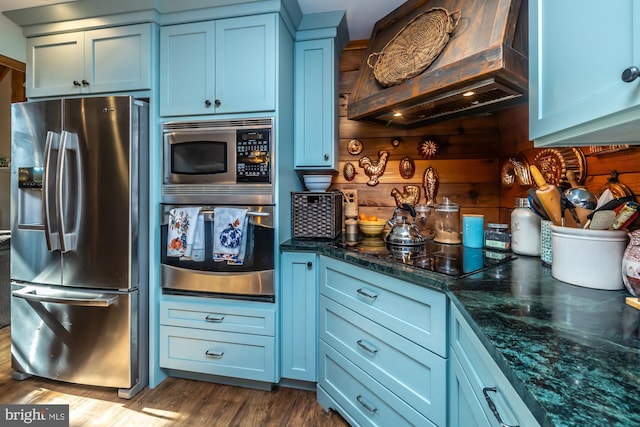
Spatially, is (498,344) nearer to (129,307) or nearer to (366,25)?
(129,307)

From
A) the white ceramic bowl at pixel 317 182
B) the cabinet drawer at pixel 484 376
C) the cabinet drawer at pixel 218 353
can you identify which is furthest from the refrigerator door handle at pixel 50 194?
the cabinet drawer at pixel 484 376

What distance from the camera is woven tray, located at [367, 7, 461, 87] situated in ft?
4.46

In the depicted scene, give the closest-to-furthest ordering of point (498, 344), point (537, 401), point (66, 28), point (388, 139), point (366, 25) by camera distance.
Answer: point (537, 401) → point (498, 344) → point (66, 28) → point (366, 25) → point (388, 139)

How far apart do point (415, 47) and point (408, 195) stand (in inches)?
38.4

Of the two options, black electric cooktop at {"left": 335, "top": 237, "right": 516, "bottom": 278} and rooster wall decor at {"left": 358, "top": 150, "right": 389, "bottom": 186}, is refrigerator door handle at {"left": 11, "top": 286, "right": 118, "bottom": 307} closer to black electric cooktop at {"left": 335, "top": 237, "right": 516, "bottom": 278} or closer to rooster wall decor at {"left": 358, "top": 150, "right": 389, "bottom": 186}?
black electric cooktop at {"left": 335, "top": 237, "right": 516, "bottom": 278}

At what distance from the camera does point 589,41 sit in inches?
27.5

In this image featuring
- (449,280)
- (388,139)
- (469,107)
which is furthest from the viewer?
(388,139)

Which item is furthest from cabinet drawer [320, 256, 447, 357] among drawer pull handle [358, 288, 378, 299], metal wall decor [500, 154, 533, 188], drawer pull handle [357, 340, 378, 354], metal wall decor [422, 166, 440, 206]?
metal wall decor [500, 154, 533, 188]

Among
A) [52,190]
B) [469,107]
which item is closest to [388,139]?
[469,107]

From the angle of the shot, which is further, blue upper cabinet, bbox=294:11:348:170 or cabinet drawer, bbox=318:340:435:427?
blue upper cabinet, bbox=294:11:348:170

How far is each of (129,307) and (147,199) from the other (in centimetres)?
62

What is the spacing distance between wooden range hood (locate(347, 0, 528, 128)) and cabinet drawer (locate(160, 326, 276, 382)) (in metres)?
1.47

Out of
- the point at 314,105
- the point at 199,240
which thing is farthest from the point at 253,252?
the point at 314,105

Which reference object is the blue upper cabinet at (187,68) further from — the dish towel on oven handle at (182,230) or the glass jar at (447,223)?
the glass jar at (447,223)
